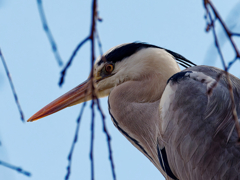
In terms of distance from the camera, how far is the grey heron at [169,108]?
1629 millimetres

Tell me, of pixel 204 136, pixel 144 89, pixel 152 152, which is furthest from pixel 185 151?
pixel 144 89

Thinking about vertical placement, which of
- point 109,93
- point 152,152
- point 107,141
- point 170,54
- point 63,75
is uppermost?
point 63,75

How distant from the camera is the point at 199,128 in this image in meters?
1.69

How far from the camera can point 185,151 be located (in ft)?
5.65

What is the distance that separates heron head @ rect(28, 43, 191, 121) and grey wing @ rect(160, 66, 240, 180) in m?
0.34

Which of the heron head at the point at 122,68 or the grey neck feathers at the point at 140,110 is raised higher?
the heron head at the point at 122,68

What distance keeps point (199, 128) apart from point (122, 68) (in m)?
0.88

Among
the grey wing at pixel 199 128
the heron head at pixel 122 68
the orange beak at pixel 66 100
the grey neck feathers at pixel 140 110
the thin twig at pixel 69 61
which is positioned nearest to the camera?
the thin twig at pixel 69 61

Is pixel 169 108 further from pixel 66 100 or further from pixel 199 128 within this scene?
pixel 66 100

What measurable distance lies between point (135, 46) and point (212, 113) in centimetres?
95

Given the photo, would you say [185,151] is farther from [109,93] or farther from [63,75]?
[63,75]

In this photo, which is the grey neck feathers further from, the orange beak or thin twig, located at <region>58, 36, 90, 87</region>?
thin twig, located at <region>58, 36, 90, 87</region>

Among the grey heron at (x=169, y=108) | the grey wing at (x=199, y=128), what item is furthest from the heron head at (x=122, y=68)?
the grey wing at (x=199, y=128)

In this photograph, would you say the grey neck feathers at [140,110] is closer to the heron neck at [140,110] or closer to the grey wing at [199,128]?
the heron neck at [140,110]
